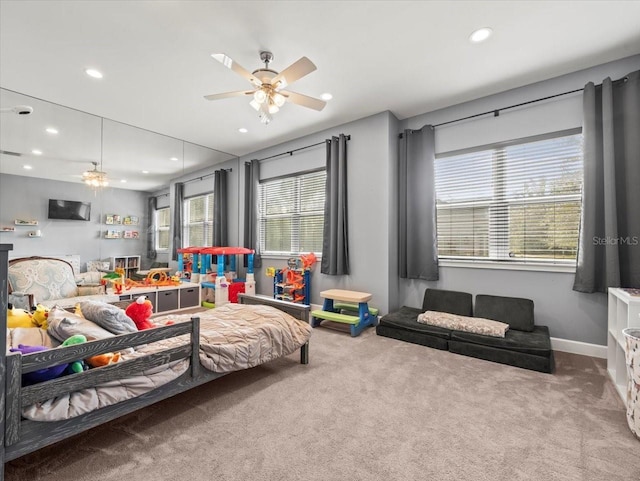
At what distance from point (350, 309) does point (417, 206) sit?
1640mm

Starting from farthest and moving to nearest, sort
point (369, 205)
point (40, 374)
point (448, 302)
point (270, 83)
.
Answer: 1. point (369, 205)
2. point (448, 302)
3. point (270, 83)
4. point (40, 374)

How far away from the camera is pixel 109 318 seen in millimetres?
1884

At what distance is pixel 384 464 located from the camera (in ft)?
4.99

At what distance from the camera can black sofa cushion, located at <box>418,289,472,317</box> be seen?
137 inches

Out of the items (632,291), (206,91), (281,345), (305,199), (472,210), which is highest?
(206,91)

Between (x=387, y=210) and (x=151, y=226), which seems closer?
(x=387, y=210)

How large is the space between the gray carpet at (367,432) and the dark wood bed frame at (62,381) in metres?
0.21

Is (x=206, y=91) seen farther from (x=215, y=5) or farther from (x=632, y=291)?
(x=632, y=291)

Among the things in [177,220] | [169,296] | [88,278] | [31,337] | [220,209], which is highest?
[220,209]

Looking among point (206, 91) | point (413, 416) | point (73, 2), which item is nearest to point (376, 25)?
point (206, 91)

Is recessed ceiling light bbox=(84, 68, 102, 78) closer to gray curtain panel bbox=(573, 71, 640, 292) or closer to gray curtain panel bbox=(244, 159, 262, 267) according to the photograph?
gray curtain panel bbox=(244, 159, 262, 267)

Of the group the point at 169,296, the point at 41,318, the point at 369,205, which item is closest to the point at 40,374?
the point at 41,318

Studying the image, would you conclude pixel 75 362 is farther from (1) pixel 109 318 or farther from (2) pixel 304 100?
(2) pixel 304 100

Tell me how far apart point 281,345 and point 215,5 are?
2669 millimetres
